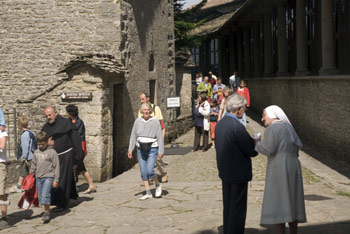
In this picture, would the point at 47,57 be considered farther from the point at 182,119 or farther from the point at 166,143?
the point at 182,119

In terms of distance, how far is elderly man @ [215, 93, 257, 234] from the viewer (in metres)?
6.03

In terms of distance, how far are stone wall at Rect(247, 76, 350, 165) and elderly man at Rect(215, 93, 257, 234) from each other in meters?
6.35

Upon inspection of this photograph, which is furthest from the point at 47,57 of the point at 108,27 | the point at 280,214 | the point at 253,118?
the point at 253,118

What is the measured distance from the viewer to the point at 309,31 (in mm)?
21141

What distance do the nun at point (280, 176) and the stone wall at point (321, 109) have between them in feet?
20.8

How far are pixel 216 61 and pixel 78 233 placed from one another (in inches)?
1479

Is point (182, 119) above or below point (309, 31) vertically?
below

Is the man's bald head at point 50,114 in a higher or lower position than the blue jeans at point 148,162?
higher

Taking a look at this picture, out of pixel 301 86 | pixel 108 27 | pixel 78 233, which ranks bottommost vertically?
pixel 78 233

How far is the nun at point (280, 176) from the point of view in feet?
19.2

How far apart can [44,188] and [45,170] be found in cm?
25

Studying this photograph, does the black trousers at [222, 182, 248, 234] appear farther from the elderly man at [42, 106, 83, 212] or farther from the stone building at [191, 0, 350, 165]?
the stone building at [191, 0, 350, 165]

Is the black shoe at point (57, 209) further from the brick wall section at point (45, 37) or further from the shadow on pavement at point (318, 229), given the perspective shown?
the brick wall section at point (45, 37)

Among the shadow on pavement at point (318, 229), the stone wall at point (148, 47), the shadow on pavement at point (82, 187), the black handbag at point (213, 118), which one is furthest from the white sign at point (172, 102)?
the shadow on pavement at point (318, 229)
